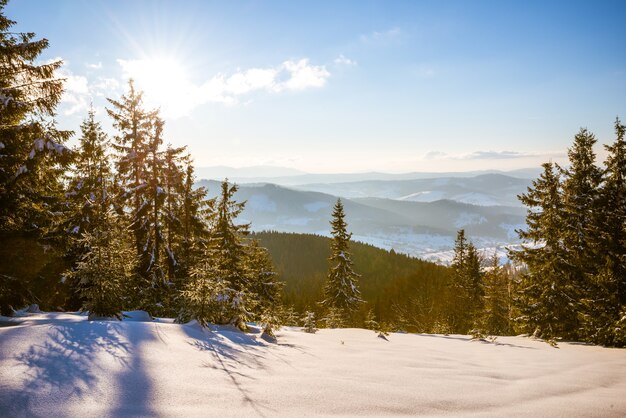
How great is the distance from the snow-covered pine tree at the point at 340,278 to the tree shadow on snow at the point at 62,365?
3111 centimetres

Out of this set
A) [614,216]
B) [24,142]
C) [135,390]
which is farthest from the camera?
[614,216]

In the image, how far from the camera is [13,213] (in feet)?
40.5

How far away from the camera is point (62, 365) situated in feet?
16.3

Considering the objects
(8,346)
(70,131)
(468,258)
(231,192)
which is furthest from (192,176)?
(468,258)

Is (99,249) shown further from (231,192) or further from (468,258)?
(468,258)

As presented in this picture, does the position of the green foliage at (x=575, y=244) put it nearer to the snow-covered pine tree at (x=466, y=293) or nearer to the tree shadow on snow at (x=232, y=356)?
the tree shadow on snow at (x=232, y=356)

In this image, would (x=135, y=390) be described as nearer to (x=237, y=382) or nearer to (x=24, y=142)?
(x=237, y=382)

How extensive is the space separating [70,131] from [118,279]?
7.01 m

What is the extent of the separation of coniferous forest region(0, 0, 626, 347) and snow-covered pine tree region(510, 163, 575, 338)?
60mm

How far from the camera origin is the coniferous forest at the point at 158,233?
1166cm

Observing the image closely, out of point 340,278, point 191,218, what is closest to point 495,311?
point 340,278

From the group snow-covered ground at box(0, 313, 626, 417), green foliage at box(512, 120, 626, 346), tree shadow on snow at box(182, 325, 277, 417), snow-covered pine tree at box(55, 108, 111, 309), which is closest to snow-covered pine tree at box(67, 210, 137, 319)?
snow-covered ground at box(0, 313, 626, 417)

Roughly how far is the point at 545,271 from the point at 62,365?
861 inches

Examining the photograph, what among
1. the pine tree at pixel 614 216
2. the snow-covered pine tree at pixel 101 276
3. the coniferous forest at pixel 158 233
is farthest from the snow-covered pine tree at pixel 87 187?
the pine tree at pixel 614 216
